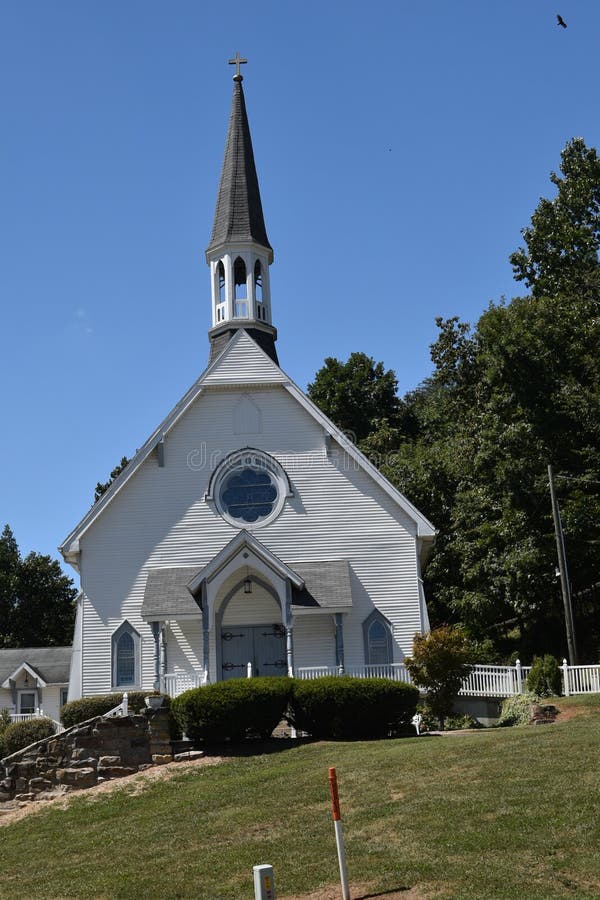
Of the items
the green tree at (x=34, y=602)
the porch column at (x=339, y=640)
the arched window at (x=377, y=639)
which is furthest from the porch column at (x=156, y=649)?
the green tree at (x=34, y=602)

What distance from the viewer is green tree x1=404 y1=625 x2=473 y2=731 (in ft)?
75.3

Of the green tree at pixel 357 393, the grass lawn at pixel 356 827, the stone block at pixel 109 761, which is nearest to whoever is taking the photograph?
the grass lawn at pixel 356 827

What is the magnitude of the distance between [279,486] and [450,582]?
14916 millimetres

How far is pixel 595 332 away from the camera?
3803 cm

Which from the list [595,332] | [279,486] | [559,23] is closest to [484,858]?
[559,23]

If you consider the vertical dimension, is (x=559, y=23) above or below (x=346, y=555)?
above

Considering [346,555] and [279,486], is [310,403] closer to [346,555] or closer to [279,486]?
[279,486]

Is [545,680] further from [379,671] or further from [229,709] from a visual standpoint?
[229,709]

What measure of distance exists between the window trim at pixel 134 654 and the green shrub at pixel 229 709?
6.28 m

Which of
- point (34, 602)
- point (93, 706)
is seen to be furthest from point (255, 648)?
point (34, 602)

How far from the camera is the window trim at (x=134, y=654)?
27.0m

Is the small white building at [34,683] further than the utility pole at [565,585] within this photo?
Yes

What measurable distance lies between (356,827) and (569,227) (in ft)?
Result: 111

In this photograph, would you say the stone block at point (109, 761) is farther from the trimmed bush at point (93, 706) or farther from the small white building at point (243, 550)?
the small white building at point (243, 550)
